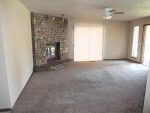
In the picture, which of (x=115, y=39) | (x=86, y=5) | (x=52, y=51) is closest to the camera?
(x=86, y=5)

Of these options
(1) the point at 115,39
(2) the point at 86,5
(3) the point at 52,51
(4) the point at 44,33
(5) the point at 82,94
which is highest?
(2) the point at 86,5

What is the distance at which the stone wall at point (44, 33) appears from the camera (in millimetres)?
4933

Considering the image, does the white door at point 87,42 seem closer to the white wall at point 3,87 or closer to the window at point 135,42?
the window at point 135,42

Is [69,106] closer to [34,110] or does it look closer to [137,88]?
[34,110]

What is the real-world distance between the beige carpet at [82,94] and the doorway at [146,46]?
2191 millimetres

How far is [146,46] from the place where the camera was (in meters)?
6.19

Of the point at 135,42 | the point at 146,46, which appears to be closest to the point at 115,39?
the point at 135,42

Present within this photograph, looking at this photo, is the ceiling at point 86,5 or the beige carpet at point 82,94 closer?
the beige carpet at point 82,94

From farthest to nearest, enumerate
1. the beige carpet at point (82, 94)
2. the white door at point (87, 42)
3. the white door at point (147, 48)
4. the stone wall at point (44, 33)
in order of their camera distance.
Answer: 1. the white door at point (87, 42)
2. the white door at point (147, 48)
3. the stone wall at point (44, 33)
4. the beige carpet at point (82, 94)

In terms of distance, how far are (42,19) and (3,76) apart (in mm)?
3309

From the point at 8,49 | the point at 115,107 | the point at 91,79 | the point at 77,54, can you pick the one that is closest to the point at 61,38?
the point at 77,54

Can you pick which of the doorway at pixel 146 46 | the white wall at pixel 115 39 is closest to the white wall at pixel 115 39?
the white wall at pixel 115 39

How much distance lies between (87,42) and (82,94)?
4.07 m

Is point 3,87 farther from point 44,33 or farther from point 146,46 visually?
point 146,46
